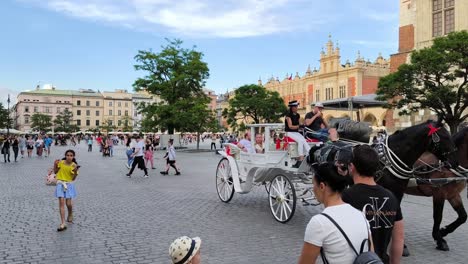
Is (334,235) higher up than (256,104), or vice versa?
(256,104)

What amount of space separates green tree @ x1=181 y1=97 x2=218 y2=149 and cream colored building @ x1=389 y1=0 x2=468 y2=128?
16813mm

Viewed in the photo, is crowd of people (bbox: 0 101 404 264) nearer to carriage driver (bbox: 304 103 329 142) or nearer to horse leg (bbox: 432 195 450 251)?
horse leg (bbox: 432 195 450 251)

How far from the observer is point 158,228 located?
7254mm

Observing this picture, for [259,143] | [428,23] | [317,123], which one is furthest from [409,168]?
[428,23]

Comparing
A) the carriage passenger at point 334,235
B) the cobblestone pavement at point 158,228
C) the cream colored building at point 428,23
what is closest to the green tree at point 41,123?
the cream colored building at point 428,23

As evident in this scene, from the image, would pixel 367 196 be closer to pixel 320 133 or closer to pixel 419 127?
pixel 419 127

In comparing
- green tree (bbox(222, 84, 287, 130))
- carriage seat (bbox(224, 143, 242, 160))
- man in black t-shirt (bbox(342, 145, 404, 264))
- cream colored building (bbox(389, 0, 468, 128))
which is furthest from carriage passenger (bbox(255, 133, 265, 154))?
green tree (bbox(222, 84, 287, 130))

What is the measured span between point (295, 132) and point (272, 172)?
1.25 meters

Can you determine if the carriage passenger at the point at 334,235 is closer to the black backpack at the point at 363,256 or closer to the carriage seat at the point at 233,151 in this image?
the black backpack at the point at 363,256

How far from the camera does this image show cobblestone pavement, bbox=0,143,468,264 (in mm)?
5637

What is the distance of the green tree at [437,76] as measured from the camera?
57.0 feet

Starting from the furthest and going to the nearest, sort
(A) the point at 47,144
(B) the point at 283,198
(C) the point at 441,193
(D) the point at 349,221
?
1. (A) the point at 47,144
2. (B) the point at 283,198
3. (C) the point at 441,193
4. (D) the point at 349,221

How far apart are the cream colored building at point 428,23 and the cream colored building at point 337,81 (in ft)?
55.1

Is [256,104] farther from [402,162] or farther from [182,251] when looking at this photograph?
[182,251]
